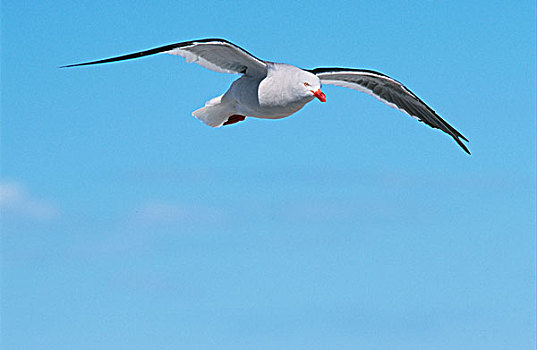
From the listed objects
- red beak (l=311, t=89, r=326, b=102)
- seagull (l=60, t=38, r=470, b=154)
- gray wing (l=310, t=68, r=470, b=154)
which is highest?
gray wing (l=310, t=68, r=470, b=154)

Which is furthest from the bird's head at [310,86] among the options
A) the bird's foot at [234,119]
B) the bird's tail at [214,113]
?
the bird's foot at [234,119]

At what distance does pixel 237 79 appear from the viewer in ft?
42.4

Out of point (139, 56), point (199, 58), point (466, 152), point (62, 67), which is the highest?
point (466, 152)

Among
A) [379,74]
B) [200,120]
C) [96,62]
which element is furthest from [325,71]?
[96,62]

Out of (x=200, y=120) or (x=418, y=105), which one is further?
(x=418, y=105)

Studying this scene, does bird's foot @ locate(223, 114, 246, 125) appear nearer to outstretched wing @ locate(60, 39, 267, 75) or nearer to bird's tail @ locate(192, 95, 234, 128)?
bird's tail @ locate(192, 95, 234, 128)

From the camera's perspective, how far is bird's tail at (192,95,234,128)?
1372 cm

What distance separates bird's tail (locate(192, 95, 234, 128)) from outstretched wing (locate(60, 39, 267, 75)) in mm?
1170

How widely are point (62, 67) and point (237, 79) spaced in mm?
3610

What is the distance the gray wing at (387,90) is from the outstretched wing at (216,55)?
2086 millimetres

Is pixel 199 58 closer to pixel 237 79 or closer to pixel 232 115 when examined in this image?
pixel 237 79

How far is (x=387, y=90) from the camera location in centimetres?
1582

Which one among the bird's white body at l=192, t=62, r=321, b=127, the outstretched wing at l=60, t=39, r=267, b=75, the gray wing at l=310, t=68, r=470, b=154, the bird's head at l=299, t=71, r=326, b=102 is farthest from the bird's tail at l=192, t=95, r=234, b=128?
the bird's head at l=299, t=71, r=326, b=102

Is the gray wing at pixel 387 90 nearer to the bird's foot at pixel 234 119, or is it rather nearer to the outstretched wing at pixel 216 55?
the bird's foot at pixel 234 119
